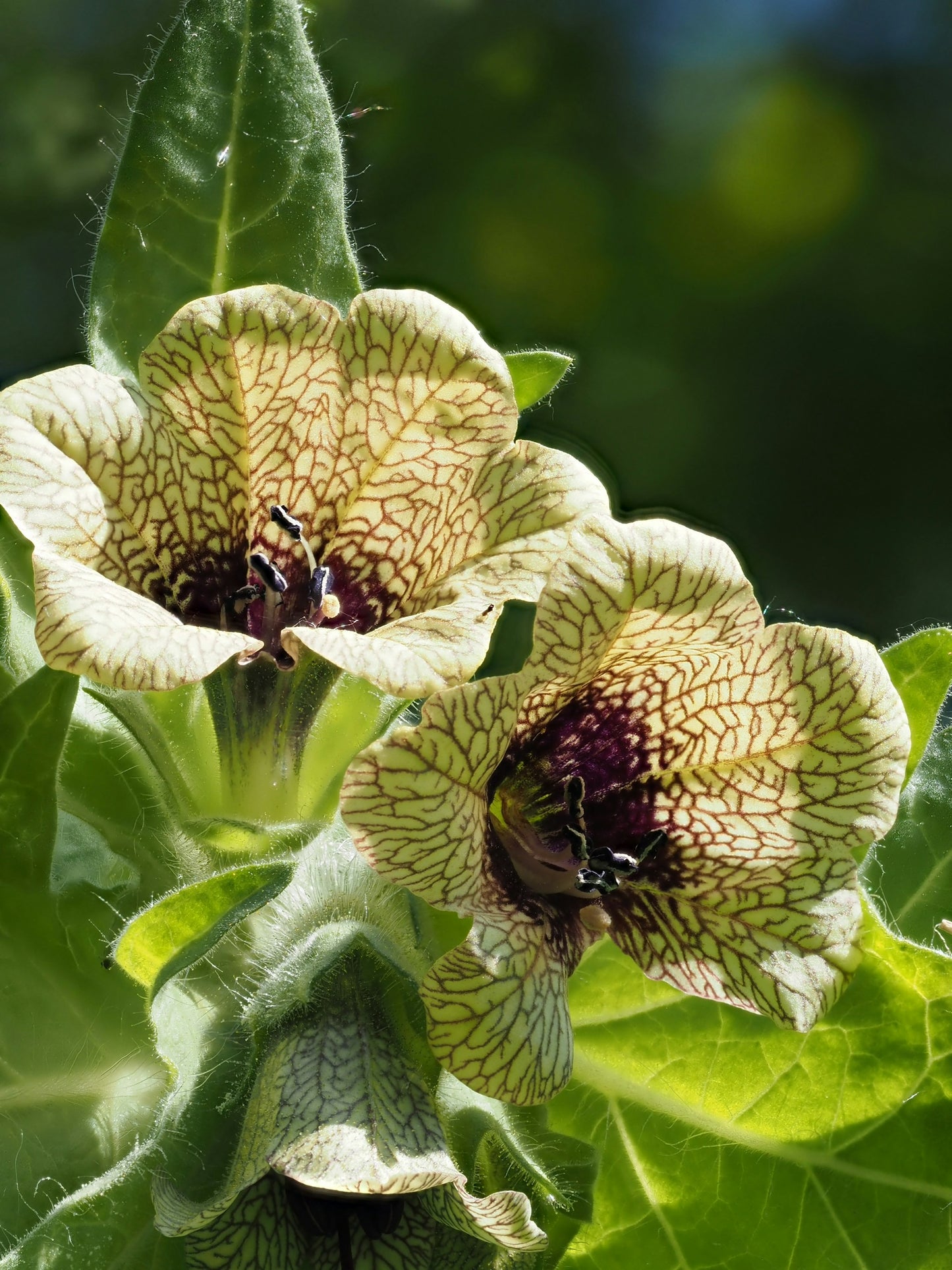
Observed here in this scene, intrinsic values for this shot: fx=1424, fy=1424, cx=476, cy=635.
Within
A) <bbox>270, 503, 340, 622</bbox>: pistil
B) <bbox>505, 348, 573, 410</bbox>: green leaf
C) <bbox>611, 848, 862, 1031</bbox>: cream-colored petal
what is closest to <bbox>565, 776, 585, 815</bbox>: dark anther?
<bbox>611, 848, 862, 1031</bbox>: cream-colored petal

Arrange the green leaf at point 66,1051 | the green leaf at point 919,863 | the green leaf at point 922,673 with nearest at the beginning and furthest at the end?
the green leaf at point 66,1051
the green leaf at point 922,673
the green leaf at point 919,863

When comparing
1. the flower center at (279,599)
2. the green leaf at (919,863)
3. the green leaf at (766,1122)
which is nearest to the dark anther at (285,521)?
the flower center at (279,599)

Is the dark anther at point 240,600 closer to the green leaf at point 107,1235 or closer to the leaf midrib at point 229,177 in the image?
the leaf midrib at point 229,177

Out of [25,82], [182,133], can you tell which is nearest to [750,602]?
[182,133]

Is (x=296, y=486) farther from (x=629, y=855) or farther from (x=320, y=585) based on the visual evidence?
(x=629, y=855)

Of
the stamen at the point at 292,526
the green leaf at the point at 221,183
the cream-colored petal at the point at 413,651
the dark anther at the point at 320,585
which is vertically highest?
the green leaf at the point at 221,183

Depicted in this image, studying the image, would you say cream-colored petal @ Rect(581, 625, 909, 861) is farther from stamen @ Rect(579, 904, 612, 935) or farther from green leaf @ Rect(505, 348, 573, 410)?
green leaf @ Rect(505, 348, 573, 410)

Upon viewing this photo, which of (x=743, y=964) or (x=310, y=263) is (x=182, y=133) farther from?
(x=743, y=964)
